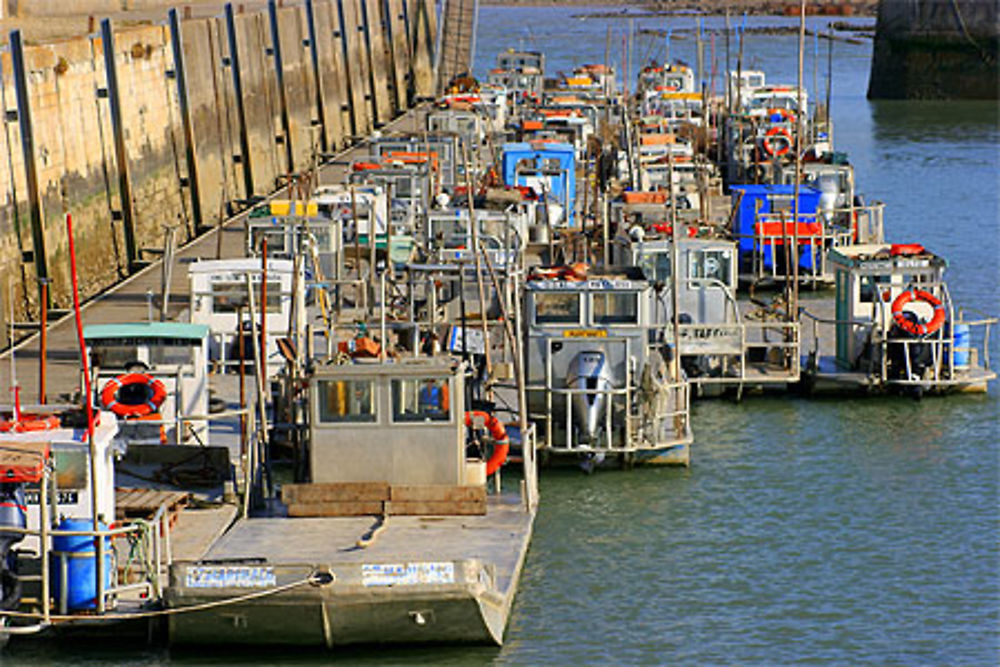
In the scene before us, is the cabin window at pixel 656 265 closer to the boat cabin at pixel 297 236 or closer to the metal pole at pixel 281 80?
the boat cabin at pixel 297 236

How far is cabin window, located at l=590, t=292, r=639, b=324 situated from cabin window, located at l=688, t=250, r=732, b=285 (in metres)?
7.48

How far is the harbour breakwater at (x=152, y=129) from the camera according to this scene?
133 ft

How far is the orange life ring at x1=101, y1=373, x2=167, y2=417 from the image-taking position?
89.7ft

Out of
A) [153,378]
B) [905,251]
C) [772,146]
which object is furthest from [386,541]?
[772,146]

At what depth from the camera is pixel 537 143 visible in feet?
187

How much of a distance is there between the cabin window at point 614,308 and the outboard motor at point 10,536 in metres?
10.1

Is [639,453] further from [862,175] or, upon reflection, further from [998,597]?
[862,175]

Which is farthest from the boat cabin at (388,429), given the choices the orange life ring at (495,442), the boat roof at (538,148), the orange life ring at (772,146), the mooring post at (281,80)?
the mooring post at (281,80)

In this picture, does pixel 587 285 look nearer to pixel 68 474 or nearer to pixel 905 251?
pixel 905 251

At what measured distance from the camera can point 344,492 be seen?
24.2 metres

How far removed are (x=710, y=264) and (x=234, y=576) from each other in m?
17.7

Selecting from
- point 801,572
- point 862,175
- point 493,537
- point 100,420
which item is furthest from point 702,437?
point 862,175

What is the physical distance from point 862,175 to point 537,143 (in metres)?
21.1

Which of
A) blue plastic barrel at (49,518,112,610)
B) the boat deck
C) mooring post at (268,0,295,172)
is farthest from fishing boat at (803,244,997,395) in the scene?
mooring post at (268,0,295,172)
